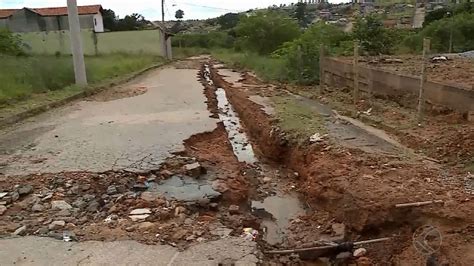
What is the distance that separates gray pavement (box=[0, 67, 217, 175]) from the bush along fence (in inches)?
156

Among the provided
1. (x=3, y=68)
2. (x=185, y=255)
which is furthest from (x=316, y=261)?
(x=3, y=68)

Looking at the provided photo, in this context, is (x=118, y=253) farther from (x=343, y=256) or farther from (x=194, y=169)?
(x=194, y=169)

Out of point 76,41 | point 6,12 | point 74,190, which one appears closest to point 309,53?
point 76,41

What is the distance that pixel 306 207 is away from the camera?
650 cm

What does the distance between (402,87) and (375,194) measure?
17.9 feet

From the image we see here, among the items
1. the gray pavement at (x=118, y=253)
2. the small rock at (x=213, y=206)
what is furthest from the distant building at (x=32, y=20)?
the gray pavement at (x=118, y=253)

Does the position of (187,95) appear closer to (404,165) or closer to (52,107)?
(52,107)

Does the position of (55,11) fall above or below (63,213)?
above

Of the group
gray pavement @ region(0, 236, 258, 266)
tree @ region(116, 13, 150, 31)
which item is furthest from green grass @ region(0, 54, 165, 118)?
tree @ region(116, 13, 150, 31)

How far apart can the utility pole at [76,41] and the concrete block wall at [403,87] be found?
8.66 m

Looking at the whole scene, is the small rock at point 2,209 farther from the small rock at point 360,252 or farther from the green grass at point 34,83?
the green grass at point 34,83

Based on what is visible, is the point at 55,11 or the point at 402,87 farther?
the point at 55,11

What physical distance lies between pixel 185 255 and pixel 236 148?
18.9ft

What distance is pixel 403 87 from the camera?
32.9 feet
